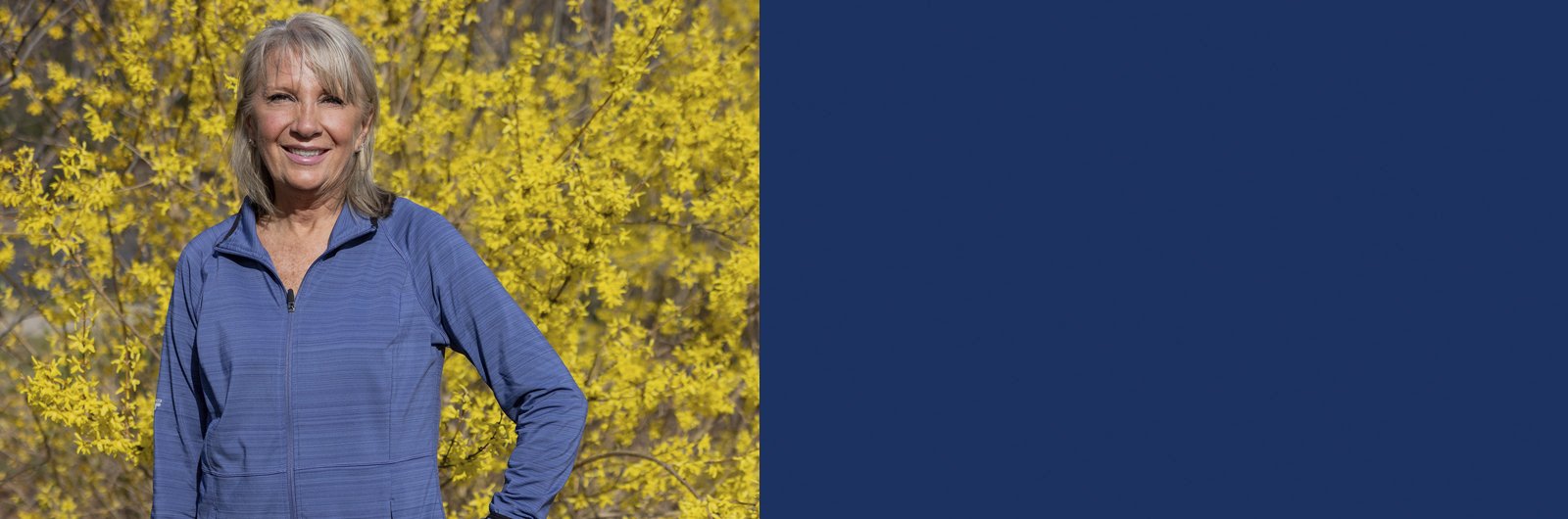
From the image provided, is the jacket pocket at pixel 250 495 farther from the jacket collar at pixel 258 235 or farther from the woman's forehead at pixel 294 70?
the woman's forehead at pixel 294 70

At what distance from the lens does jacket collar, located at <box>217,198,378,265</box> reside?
6.17 ft

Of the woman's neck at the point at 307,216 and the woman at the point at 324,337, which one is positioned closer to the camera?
the woman at the point at 324,337

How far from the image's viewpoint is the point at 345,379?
5.97 feet

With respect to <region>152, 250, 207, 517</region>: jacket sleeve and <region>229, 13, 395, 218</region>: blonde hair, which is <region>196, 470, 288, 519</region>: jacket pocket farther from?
<region>229, 13, 395, 218</region>: blonde hair

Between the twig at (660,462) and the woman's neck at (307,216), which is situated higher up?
the woman's neck at (307,216)

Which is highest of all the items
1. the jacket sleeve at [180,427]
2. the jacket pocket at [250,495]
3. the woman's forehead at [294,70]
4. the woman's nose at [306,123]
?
the woman's forehead at [294,70]

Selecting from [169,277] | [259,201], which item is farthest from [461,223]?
[259,201]

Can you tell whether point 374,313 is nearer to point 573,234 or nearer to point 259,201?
point 259,201

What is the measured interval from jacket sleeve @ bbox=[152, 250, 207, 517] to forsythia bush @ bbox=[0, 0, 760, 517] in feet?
3.87

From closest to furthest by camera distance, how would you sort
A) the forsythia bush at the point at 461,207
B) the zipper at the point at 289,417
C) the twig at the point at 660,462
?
the zipper at the point at 289,417 < the forsythia bush at the point at 461,207 < the twig at the point at 660,462

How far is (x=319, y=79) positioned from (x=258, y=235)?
8.3 inches

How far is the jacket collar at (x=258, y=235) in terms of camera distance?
1.88m

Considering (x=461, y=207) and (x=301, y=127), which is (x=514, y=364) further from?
(x=461, y=207)

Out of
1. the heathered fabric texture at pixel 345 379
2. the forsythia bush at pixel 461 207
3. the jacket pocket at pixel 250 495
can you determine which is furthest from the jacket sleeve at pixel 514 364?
the forsythia bush at pixel 461 207
